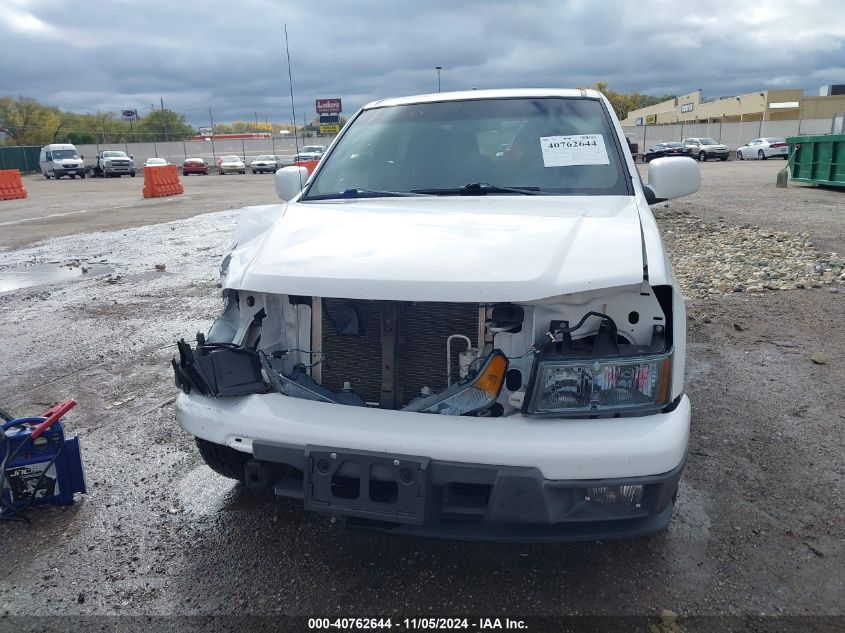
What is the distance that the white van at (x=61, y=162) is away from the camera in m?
39.7

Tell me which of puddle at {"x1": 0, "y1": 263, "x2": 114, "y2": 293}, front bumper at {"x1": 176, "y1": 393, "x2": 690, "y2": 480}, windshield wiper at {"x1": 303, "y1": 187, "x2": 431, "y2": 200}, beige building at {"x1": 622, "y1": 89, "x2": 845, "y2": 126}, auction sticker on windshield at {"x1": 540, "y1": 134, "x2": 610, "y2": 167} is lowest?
puddle at {"x1": 0, "y1": 263, "x2": 114, "y2": 293}

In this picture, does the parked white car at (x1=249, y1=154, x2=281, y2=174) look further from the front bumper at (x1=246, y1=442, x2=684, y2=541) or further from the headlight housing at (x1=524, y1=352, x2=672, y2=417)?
the headlight housing at (x1=524, y1=352, x2=672, y2=417)

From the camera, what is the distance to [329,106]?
195 ft

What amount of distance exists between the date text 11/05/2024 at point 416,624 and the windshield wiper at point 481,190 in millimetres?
1979

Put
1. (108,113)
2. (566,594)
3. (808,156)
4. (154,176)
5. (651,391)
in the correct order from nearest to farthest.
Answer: (651,391)
(566,594)
(808,156)
(154,176)
(108,113)

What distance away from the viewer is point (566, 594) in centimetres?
251

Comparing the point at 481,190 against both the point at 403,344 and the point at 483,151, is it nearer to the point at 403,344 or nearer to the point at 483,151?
the point at 483,151

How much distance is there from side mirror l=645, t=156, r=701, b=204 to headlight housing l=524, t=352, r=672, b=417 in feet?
5.68

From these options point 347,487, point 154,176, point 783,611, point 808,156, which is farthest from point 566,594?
point 154,176

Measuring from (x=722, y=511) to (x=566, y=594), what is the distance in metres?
0.98

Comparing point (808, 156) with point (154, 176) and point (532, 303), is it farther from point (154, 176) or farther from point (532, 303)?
point (154, 176)

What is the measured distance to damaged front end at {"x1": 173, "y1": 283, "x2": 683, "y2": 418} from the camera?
2.32m

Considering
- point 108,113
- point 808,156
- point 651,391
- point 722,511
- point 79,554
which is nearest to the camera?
point 651,391

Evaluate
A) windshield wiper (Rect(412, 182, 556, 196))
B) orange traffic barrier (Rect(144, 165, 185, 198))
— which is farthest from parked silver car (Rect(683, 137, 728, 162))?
windshield wiper (Rect(412, 182, 556, 196))
